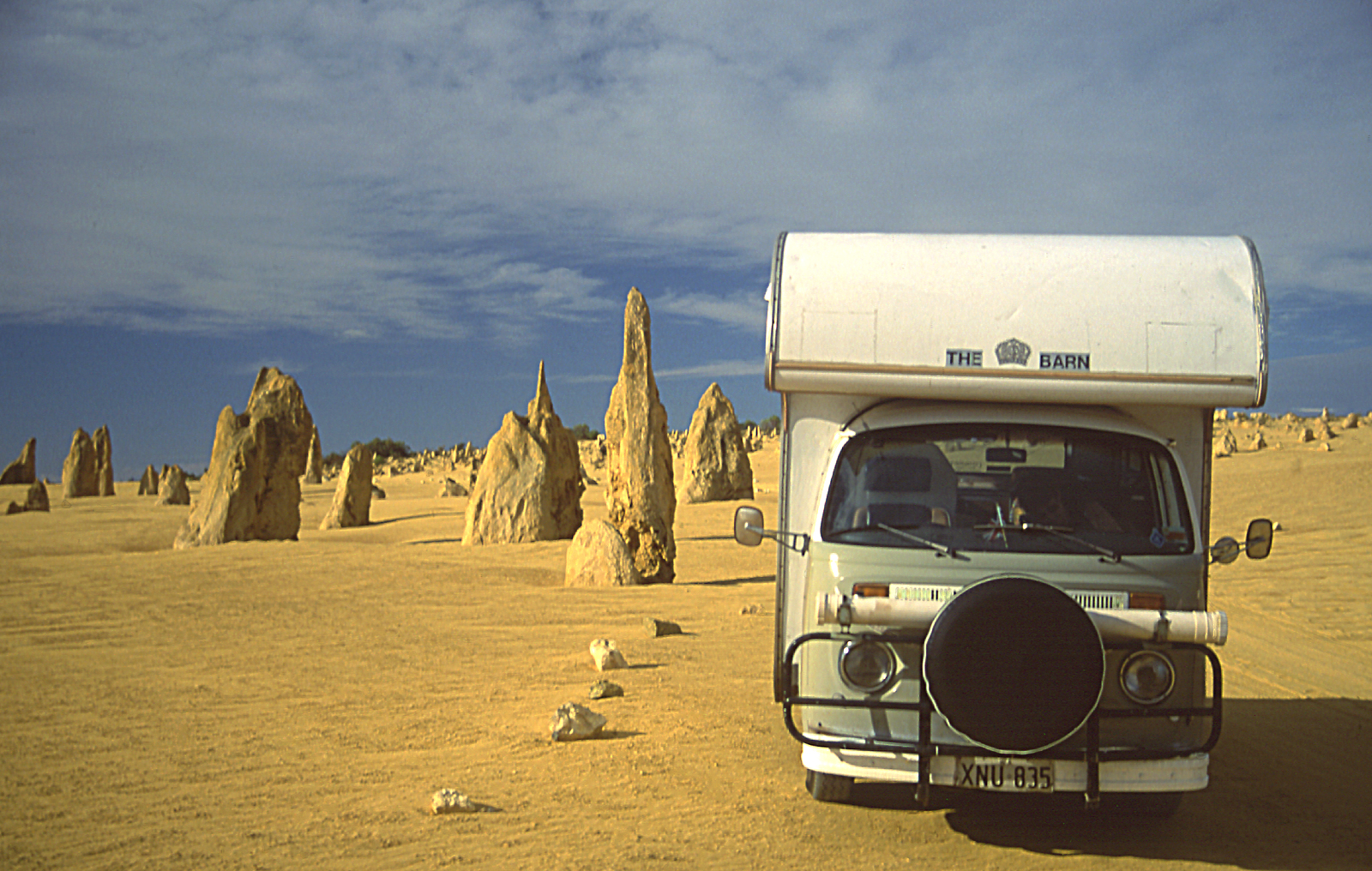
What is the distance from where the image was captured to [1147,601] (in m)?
4.93

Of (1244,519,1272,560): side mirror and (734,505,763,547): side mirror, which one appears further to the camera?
(734,505,763,547): side mirror

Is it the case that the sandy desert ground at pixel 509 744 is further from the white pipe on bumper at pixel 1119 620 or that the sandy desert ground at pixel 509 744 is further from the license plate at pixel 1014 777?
the white pipe on bumper at pixel 1119 620

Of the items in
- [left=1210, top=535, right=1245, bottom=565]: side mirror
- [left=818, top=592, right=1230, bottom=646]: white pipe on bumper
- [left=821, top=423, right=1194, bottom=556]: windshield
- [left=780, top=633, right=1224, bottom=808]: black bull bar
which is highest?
[left=821, top=423, right=1194, bottom=556]: windshield

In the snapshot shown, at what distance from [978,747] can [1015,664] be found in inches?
19.4

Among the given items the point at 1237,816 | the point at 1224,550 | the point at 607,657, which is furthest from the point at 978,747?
the point at 607,657

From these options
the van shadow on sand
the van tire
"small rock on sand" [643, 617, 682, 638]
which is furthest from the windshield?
"small rock on sand" [643, 617, 682, 638]

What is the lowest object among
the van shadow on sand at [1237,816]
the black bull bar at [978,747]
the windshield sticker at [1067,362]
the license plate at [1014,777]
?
the van shadow on sand at [1237,816]

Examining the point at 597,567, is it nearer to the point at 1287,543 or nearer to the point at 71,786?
the point at 71,786

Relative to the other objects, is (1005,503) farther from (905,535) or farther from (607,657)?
(607,657)

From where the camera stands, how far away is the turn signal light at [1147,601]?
16.2ft

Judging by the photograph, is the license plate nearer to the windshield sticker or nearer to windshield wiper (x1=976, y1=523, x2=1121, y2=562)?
windshield wiper (x1=976, y1=523, x2=1121, y2=562)

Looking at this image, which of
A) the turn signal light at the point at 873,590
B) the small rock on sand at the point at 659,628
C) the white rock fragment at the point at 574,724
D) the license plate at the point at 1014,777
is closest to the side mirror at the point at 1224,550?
the license plate at the point at 1014,777

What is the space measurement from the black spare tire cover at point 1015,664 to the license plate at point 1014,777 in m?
0.22

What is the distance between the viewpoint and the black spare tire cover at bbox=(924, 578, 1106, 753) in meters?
4.51
